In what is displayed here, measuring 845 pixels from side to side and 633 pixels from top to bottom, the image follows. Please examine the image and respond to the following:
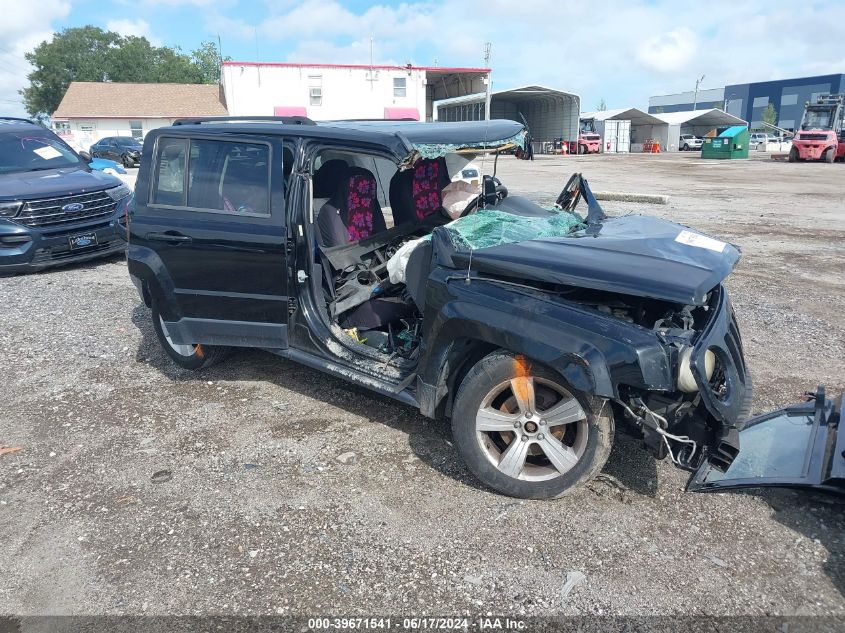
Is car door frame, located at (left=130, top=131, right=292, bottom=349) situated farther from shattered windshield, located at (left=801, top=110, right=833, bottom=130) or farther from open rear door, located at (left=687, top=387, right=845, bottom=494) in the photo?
shattered windshield, located at (left=801, top=110, right=833, bottom=130)

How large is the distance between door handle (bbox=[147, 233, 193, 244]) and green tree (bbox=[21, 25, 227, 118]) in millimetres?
78308

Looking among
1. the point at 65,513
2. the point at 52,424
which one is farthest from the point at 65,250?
the point at 65,513

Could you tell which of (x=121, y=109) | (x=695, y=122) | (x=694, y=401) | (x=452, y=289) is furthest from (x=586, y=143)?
(x=694, y=401)

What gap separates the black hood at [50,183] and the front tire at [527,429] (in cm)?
755

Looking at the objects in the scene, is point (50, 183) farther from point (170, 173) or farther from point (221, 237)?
point (221, 237)

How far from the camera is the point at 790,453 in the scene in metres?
3.31

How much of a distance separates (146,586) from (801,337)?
18.6 ft

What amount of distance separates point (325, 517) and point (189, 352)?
90.5 inches

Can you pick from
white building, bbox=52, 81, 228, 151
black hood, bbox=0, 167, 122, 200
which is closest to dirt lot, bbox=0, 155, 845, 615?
black hood, bbox=0, 167, 122, 200

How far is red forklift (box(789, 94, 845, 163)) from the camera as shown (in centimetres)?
3366

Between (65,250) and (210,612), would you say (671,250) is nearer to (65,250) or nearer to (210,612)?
(210,612)

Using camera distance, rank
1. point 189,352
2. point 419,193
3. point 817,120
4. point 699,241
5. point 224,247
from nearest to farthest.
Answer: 1. point 699,241
2. point 224,247
3. point 189,352
4. point 419,193
5. point 817,120

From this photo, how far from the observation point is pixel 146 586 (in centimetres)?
279

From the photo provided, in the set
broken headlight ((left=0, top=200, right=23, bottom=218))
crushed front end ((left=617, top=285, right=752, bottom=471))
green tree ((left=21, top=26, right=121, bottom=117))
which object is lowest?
crushed front end ((left=617, top=285, right=752, bottom=471))
